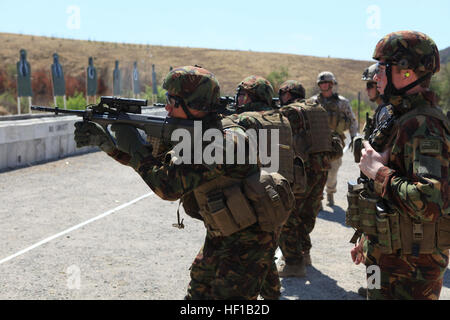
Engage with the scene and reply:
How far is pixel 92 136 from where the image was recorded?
3.25m

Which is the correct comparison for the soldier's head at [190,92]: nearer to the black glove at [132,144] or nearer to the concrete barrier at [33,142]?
the black glove at [132,144]

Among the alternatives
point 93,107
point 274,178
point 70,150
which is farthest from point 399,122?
point 70,150

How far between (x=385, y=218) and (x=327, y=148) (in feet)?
9.18

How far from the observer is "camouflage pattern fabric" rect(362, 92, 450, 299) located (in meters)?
2.51

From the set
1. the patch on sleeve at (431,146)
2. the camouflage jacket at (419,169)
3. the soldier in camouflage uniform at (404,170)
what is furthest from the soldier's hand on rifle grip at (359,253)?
the patch on sleeve at (431,146)

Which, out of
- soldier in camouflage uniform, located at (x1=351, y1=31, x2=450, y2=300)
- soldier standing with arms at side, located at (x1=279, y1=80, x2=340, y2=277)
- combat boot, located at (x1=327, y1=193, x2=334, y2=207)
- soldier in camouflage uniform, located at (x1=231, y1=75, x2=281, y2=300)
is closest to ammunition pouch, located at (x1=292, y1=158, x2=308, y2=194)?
soldier standing with arms at side, located at (x1=279, y1=80, x2=340, y2=277)

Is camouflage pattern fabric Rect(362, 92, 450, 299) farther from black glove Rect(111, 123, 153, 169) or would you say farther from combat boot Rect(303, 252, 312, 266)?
combat boot Rect(303, 252, 312, 266)

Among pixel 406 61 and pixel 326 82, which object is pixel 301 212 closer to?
pixel 326 82

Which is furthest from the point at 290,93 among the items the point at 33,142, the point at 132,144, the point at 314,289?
the point at 33,142

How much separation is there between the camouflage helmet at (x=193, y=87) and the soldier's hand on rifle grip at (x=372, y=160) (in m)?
0.96

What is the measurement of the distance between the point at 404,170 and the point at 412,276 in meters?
0.60

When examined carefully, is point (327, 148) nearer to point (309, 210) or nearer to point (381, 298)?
point (309, 210)

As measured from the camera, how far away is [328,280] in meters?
5.29

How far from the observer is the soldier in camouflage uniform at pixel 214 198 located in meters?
2.92
